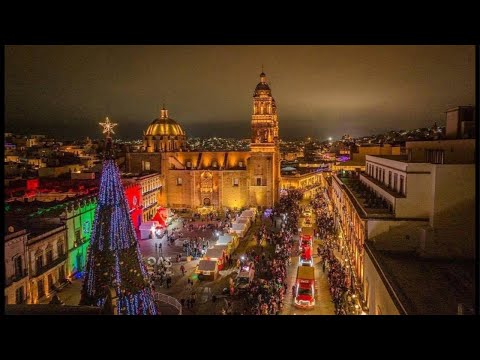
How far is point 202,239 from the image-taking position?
27922mm

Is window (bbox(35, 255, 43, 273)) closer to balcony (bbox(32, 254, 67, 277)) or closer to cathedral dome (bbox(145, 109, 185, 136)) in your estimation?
balcony (bbox(32, 254, 67, 277))

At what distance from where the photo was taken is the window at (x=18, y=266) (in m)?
14.9

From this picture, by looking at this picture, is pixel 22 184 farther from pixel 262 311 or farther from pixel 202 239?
pixel 262 311

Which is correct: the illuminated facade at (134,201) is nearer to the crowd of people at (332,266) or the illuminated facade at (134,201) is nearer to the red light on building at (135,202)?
the red light on building at (135,202)

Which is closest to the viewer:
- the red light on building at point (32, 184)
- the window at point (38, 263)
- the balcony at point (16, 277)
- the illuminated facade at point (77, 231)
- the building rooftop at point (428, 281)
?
the building rooftop at point (428, 281)

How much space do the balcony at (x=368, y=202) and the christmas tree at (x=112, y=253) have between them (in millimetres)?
9376

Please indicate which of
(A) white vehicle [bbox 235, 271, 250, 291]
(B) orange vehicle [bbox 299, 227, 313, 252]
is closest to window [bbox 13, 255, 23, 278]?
(A) white vehicle [bbox 235, 271, 250, 291]

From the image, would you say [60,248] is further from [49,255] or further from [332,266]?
[332,266]

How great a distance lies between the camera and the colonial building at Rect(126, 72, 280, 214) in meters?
40.0

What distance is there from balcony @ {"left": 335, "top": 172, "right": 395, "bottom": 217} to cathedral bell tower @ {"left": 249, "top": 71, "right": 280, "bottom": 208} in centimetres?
1550

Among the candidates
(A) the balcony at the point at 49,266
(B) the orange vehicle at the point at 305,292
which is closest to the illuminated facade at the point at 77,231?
(A) the balcony at the point at 49,266
